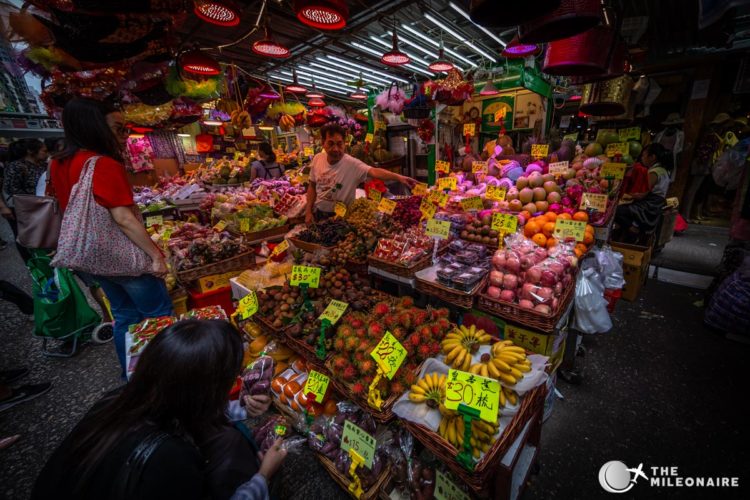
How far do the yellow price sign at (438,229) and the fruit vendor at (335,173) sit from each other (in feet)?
3.86

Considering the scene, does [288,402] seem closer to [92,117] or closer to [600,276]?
[92,117]

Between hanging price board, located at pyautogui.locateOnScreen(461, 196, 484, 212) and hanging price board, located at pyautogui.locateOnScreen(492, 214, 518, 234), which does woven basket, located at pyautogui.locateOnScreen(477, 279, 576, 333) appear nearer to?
hanging price board, located at pyautogui.locateOnScreen(492, 214, 518, 234)

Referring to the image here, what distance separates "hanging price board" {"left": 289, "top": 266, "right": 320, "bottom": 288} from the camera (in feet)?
7.39

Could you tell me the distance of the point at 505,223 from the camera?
2.46 m

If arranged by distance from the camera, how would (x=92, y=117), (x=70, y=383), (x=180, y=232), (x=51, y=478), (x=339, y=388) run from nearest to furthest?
1. (x=51, y=478)
2. (x=339, y=388)
3. (x=92, y=117)
4. (x=70, y=383)
5. (x=180, y=232)

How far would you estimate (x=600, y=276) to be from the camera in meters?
2.57

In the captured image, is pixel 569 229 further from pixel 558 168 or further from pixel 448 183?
pixel 448 183

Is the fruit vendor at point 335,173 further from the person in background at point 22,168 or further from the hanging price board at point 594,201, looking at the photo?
the person in background at point 22,168

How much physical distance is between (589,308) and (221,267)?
143 inches

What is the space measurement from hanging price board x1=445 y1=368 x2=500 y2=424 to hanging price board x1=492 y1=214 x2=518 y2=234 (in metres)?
1.58

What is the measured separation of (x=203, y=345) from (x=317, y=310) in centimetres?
115

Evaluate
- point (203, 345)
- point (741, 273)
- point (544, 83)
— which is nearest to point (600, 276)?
point (741, 273)

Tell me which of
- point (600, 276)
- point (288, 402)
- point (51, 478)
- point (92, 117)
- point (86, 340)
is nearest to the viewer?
point (51, 478)

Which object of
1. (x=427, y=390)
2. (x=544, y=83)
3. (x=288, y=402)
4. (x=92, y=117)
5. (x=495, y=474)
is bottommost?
(x=288, y=402)
